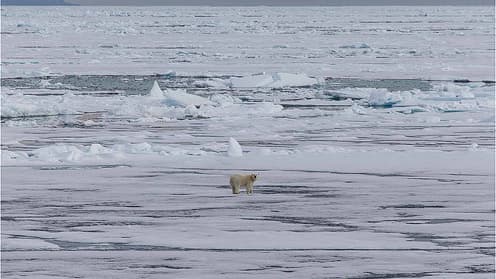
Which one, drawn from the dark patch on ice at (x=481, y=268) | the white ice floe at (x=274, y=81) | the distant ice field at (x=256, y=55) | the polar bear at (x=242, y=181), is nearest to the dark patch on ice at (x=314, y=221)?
the polar bear at (x=242, y=181)

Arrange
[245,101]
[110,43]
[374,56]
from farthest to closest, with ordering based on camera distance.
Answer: [110,43]
[374,56]
[245,101]

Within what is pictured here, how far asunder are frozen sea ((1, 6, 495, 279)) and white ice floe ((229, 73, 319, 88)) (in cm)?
4

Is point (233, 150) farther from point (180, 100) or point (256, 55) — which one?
point (256, 55)

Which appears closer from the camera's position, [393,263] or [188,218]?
[393,263]

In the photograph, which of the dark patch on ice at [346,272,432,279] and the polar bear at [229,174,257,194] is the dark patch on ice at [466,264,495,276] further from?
the polar bear at [229,174,257,194]

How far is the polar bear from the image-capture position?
839cm

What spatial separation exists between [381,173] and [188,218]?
2.80 meters

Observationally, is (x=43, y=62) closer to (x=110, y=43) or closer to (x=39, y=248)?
(x=110, y=43)

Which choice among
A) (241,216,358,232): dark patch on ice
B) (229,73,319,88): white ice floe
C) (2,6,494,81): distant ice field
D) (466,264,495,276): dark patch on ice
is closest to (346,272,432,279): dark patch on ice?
(466,264,495,276): dark patch on ice

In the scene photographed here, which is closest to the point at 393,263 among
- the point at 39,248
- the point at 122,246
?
the point at 122,246

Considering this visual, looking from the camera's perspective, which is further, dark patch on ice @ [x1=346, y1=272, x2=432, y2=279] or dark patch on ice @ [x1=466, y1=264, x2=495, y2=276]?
dark patch on ice @ [x1=466, y1=264, x2=495, y2=276]

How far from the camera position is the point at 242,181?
8461 millimetres

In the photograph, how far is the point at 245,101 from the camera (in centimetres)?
1808

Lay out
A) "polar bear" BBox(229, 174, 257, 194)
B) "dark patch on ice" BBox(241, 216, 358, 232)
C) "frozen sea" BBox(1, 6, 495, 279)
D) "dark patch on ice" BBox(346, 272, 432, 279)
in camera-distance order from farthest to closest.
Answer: "polar bear" BBox(229, 174, 257, 194) → "dark patch on ice" BBox(241, 216, 358, 232) → "frozen sea" BBox(1, 6, 495, 279) → "dark patch on ice" BBox(346, 272, 432, 279)
